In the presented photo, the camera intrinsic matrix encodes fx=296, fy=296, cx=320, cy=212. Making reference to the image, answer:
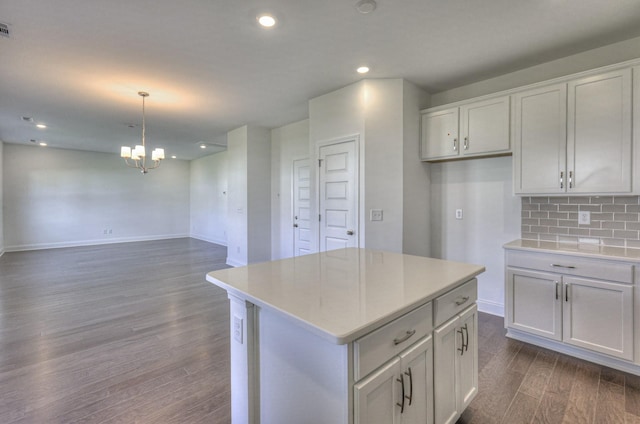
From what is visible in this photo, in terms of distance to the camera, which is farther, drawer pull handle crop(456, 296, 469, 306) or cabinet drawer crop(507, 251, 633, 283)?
cabinet drawer crop(507, 251, 633, 283)

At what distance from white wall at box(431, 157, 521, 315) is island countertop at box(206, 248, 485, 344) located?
1.78 meters

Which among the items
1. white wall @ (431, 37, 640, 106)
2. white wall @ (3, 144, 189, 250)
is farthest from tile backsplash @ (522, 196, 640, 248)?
white wall @ (3, 144, 189, 250)

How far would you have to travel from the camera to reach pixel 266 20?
2.24m

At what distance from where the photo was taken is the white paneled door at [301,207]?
508 centimetres

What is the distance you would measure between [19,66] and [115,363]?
3.06m

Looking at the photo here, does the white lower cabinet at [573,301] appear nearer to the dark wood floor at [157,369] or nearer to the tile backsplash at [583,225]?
the dark wood floor at [157,369]

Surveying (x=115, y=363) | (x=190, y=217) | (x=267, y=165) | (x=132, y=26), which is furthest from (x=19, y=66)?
(x=190, y=217)

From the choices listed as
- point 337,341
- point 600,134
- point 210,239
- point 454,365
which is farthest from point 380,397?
point 210,239

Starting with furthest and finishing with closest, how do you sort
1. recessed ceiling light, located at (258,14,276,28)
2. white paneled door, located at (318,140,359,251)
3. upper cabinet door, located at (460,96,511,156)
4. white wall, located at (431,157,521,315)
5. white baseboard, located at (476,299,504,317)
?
white paneled door, located at (318,140,359,251) → white baseboard, located at (476,299,504,317) → white wall, located at (431,157,521,315) → upper cabinet door, located at (460,96,511,156) → recessed ceiling light, located at (258,14,276,28)

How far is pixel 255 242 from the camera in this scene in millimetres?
5570

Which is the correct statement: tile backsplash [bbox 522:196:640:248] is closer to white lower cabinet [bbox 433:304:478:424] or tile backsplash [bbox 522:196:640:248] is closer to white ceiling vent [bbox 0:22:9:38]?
white lower cabinet [bbox 433:304:478:424]

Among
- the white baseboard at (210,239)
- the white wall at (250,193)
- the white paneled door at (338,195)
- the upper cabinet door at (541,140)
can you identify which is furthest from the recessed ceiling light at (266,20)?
the white baseboard at (210,239)

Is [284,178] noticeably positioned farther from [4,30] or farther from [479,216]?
[4,30]

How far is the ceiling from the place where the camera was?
2121 mm
